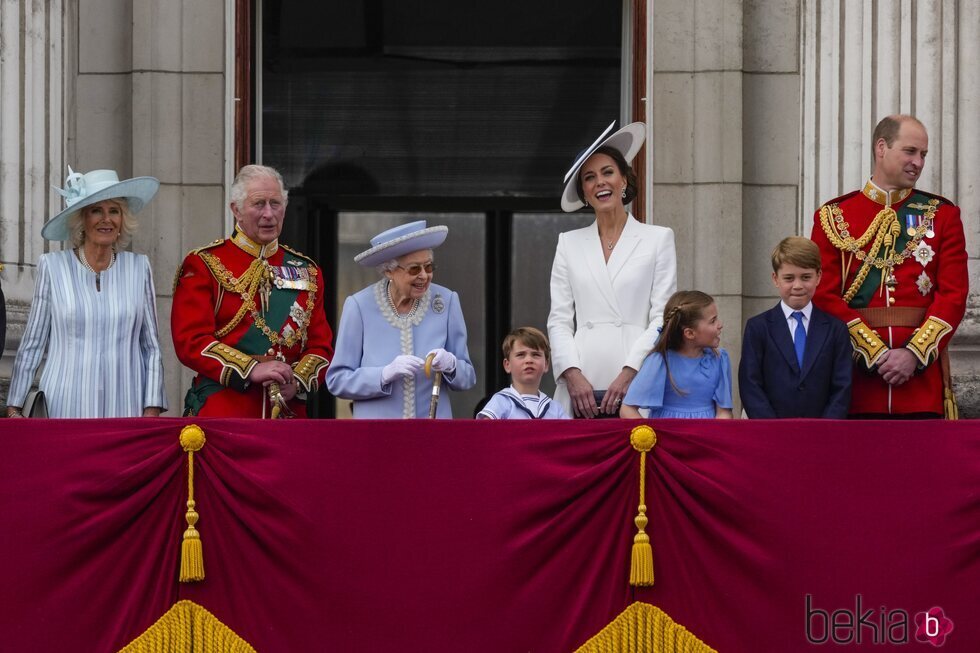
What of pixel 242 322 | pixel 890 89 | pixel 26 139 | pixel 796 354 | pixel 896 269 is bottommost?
pixel 796 354

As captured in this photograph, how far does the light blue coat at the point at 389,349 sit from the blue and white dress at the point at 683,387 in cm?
76

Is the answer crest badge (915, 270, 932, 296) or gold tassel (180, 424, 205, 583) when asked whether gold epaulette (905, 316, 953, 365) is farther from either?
gold tassel (180, 424, 205, 583)

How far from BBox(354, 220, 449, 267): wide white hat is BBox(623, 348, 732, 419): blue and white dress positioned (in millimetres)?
1036

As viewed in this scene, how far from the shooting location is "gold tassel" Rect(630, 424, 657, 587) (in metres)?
6.29

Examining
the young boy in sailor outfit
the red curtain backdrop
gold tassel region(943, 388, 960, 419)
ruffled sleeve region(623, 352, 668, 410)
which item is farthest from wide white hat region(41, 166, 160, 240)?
gold tassel region(943, 388, 960, 419)

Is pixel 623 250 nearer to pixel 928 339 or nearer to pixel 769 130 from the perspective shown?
pixel 928 339


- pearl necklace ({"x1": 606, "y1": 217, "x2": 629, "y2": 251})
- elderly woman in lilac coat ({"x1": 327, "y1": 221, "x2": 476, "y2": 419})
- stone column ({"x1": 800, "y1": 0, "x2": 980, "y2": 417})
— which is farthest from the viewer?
stone column ({"x1": 800, "y1": 0, "x2": 980, "y2": 417})

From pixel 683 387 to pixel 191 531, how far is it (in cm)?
207

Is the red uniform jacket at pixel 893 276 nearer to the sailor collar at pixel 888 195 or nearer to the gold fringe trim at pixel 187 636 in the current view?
the sailor collar at pixel 888 195

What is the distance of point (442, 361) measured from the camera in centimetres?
709

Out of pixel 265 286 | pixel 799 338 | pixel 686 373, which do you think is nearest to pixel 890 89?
pixel 799 338

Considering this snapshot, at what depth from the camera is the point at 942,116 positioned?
926 cm

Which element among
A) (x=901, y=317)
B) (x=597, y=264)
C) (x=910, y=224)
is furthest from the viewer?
(x=597, y=264)

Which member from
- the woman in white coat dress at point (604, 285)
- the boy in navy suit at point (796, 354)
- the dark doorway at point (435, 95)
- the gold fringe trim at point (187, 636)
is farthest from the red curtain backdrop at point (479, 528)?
the dark doorway at point (435, 95)
